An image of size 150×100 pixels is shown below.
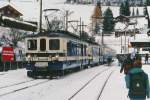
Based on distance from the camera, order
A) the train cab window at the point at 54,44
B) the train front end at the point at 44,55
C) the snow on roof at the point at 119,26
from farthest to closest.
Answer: the snow on roof at the point at 119,26 → the train cab window at the point at 54,44 → the train front end at the point at 44,55

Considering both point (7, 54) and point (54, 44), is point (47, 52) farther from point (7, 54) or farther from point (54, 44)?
point (7, 54)

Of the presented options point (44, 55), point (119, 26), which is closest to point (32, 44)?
point (44, 55)

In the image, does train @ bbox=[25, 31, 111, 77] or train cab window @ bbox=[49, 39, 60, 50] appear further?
train cab window @ bbox=[49, 39, 60, 50]

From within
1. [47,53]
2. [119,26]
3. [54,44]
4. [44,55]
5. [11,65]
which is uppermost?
[119,26]

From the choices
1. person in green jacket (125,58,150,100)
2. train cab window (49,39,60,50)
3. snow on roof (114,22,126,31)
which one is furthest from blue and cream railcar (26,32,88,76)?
snow on roof (114,22,126,31)

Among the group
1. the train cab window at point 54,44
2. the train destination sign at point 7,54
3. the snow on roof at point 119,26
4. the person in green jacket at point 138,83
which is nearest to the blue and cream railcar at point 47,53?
the train cab window at point 54,44

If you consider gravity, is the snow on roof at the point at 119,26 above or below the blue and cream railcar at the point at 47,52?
above

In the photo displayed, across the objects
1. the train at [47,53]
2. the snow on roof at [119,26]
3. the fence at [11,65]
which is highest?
the snow on roof at [119,26]

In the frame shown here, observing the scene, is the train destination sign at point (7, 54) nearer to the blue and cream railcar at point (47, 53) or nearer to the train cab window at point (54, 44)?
the blue and cream railcar at point (47, 53)

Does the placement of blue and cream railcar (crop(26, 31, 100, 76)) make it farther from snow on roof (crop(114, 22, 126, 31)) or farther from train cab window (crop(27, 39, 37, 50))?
snow on roof (crop(114, 22, 126, 31))

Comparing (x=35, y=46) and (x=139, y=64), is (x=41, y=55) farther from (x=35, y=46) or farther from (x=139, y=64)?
(x=139, y=64)

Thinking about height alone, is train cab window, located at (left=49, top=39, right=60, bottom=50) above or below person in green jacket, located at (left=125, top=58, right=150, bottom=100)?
above

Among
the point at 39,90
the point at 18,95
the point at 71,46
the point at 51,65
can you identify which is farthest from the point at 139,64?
the point at 71,46

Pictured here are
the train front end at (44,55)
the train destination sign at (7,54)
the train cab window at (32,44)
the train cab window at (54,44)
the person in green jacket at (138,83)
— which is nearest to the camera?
the person in green jacket at (138,83)
